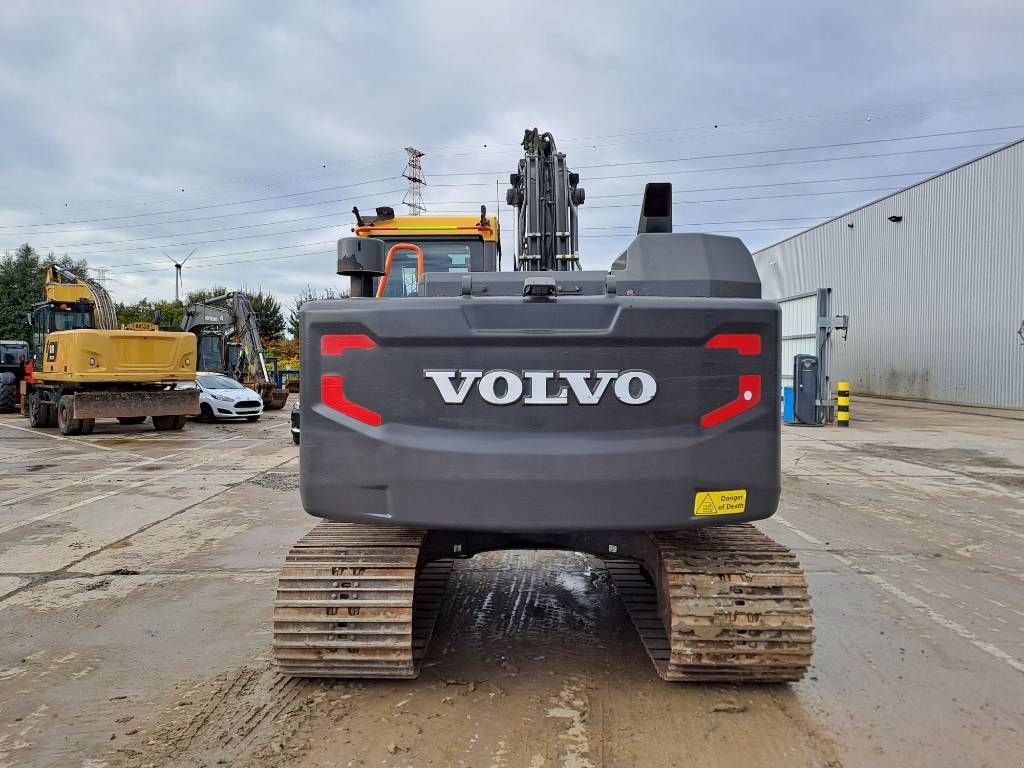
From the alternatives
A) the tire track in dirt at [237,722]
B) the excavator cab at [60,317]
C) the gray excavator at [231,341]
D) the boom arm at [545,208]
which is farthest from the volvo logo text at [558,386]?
the gray excavator at [231,341]

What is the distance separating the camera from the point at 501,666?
12.2ft

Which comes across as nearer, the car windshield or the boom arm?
the boom arm

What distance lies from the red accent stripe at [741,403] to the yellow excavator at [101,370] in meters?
15.7

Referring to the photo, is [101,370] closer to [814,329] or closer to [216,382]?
[216,382]

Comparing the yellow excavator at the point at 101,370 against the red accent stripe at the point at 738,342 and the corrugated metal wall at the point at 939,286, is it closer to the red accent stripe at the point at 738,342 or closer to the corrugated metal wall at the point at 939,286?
the red accent stripe at the point at 738,342

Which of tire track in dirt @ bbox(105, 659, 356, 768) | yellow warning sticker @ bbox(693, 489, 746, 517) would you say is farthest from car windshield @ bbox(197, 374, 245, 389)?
yellow warning sticker @ bbox(693, 489, 746, 517)

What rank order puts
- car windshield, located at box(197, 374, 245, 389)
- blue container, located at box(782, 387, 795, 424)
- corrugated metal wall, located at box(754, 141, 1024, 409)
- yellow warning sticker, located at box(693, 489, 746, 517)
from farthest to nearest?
1. corrugated metal wall, located at box(754, 141, 1024, 409)
2. car windshield, located at box(197, 374, 245, 389)
3. blue container, located at box(782, 387, 795, 424)
4. yellow warning sticker, located at box(693, 489, 746, 517)

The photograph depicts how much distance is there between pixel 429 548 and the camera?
11.8 feet

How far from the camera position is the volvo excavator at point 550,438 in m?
2.95

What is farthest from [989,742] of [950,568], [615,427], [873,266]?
[873,266]

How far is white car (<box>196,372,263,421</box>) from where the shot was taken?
65.3ft

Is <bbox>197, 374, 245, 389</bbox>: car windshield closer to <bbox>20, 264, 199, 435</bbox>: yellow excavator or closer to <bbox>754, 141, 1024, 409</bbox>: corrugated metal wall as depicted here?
<bbox>20, 264, 199, 435</bbox>: yellow excavator

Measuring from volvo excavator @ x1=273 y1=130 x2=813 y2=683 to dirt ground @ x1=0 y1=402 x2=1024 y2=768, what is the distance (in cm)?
30

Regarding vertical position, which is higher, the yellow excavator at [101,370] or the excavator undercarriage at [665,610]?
the yellow excavator at [101,370]
